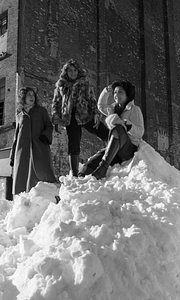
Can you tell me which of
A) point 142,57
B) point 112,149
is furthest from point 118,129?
point 142,57

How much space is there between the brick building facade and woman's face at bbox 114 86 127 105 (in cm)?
644

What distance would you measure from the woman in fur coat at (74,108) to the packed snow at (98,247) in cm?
108

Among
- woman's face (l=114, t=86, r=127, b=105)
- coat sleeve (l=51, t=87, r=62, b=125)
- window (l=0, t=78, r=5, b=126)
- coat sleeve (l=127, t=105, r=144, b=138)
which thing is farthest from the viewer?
window (l=0, t=78, r=5, b=126)

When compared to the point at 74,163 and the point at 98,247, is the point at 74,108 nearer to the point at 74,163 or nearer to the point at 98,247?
the point at 74,163

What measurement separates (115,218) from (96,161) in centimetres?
148

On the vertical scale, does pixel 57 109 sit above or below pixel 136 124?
above

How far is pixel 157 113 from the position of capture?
1645 cm

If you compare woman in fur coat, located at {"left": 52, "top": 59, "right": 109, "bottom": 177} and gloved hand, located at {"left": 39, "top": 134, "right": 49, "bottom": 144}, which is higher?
woman in fur coat, located at {"left": 52, "top": 59, "right": 109, "bottom": 177}

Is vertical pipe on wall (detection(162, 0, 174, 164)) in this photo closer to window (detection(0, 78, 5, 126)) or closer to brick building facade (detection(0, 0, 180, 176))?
brick building facade (detection(0, 0, 180, 176))

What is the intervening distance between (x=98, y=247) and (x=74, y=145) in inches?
86.9

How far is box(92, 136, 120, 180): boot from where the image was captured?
139 inches

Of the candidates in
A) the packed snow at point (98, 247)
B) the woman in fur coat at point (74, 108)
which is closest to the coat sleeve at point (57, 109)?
the woman in fur coat at point (74, 108)

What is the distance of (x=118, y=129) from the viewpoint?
3689 millimetres

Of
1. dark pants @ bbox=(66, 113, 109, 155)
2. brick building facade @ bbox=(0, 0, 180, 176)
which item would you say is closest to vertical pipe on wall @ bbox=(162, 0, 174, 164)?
brick building facade @ bbox=(0, 0, 180, 176)
